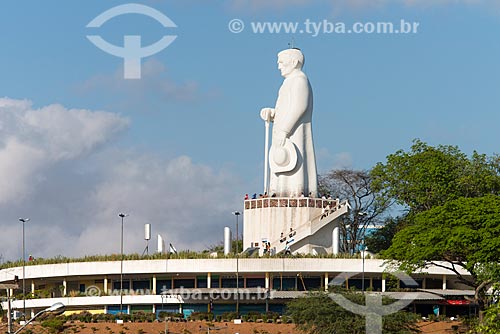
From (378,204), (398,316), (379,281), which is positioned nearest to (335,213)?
(379,281)

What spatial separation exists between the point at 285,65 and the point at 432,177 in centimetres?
1636

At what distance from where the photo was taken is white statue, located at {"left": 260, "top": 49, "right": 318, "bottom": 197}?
10756cm

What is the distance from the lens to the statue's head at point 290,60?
10962 centimetres

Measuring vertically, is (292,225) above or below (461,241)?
above

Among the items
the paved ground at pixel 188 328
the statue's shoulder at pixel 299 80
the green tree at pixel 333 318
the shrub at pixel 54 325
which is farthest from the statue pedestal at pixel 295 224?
the shrub at pixel 54 325

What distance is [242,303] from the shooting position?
99.8 m

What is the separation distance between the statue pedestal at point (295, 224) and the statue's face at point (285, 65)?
11.9 metres

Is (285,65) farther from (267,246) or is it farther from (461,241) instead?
(461,241)

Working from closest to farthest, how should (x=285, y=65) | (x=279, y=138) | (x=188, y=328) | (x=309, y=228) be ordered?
(x=188, y=328) → (x=309, y=228) → (x=279, y=138) → (x=285, y=65)

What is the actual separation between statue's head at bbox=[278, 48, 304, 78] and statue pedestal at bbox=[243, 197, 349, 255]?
12.1 metres

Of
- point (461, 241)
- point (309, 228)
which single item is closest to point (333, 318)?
point (461, 241)

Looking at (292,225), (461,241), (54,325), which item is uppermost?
(292,225)

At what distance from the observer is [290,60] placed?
10962cm

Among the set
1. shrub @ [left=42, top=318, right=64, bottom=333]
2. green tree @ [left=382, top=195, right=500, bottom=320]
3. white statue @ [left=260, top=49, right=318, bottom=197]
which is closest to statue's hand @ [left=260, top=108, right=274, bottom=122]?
white statue @ [left=260, top=49, right=318, bottom=197]
